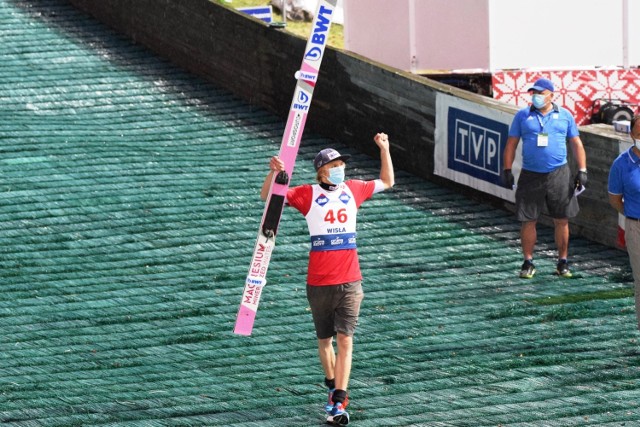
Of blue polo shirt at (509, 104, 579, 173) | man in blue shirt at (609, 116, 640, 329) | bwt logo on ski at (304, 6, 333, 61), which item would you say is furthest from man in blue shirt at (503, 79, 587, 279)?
bwt logo on ski at (304, 6, 333, 61)

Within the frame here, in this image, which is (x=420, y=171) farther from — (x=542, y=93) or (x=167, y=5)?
(x=167, y=5)

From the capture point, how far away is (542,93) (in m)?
13.3

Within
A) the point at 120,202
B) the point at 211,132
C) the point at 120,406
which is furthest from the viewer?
the point at 211,132

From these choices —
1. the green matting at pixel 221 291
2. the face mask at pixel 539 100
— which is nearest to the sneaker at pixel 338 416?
the green matting at pixel 221 291

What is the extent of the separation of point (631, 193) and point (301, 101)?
2552 millimetres

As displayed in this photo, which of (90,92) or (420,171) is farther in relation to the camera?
(90,92)

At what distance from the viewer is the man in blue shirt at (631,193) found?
11.4 meters

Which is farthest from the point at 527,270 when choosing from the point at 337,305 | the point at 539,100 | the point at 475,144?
the point at 337,305

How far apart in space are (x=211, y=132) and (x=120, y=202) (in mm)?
2557

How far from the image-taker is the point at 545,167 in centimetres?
1348

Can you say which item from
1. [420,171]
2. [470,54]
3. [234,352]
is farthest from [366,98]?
[234,352]

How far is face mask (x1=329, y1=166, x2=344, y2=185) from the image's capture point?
1002cm

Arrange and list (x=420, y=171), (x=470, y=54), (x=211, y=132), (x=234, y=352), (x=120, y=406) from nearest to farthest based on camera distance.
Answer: (x=120, y=406)
(x=234, y=352)
(x=420, y=171)
(x=211, y=132)
(x=470, y=54)

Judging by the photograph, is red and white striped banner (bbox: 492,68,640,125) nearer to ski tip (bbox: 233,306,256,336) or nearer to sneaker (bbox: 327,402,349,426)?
ski tip (bbox: 233,306,256,336)
